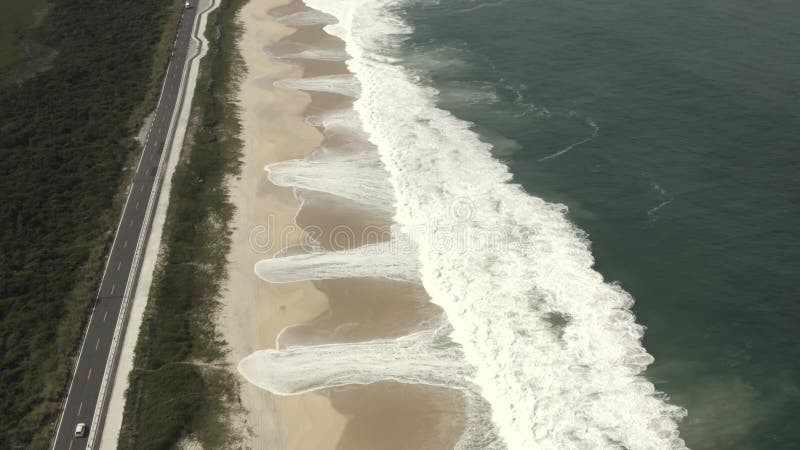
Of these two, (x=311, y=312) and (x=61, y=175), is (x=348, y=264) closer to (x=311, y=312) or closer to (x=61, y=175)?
(x=311, y=312)

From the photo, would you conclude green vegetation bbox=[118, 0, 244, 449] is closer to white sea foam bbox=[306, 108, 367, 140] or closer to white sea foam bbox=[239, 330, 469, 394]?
white sea foam bbox=[239, 330, 469, 394]

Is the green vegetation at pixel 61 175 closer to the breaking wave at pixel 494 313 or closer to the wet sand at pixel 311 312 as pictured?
the wet sand at pixel 311 312

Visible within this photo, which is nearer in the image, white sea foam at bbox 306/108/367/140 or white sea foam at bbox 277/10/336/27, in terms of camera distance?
white sea foam at bbox 306/108/367/140

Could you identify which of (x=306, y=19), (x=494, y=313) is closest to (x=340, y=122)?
(x=494, y=313)

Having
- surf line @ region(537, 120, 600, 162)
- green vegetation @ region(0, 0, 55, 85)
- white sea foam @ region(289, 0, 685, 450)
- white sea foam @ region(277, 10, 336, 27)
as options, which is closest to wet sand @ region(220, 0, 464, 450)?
white sea foam @ region(289, 0, 685, 450)

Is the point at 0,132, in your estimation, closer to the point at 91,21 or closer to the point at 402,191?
the point at 91,21

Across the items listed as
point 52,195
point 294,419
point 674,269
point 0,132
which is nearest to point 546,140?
point 674,269

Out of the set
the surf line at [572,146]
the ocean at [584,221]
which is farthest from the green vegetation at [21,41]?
the surf line at [572,146]
